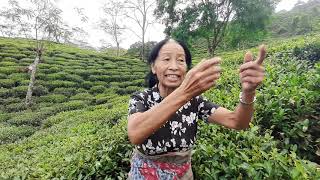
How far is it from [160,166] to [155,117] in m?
0.62

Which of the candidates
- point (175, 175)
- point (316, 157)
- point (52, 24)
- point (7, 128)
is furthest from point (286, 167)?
point (52, 24)

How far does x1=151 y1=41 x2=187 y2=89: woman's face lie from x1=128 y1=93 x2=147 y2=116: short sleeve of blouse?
0.17 meters

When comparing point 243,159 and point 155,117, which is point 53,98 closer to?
point 243,159

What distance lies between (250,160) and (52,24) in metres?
20.2

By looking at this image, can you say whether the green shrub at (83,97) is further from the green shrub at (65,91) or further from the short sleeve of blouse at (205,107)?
the short sleeve of blouse at (205,107)

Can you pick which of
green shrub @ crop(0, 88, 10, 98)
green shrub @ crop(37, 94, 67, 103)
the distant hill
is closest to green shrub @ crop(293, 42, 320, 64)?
green shrub @ crop(37, 94, 67, 103)

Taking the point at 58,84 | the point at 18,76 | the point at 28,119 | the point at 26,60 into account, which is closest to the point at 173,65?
the point at 28,119

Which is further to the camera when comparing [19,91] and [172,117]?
[19,91]

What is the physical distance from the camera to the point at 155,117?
2.00 meters

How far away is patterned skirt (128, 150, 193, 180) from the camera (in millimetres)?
2500

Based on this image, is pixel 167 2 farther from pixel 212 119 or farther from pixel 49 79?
pixel 212 119

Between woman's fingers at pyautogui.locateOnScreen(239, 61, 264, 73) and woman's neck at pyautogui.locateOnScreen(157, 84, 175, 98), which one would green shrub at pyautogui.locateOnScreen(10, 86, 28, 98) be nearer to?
woman's neck at pyautogui.locateOnScreen(157, 84, 175, 98)

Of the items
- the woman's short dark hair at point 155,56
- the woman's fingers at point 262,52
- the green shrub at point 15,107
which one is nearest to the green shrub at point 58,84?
the green shrub at point 15,107

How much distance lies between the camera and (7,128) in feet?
49.3
